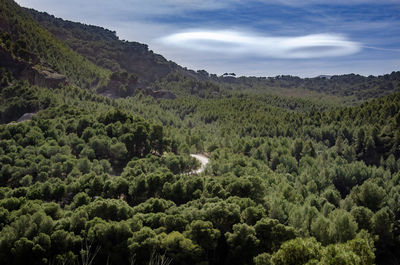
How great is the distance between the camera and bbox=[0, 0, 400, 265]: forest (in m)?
43.5

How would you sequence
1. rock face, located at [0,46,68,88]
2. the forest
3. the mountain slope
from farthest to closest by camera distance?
1. the mountain slope
2. rock face, located at [0,46,68,88]
3. the forest

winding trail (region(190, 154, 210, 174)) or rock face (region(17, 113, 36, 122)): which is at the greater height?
rock face (region(17, 113, 36, 122))

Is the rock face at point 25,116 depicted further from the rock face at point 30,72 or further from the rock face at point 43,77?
the rock face at point 43,77

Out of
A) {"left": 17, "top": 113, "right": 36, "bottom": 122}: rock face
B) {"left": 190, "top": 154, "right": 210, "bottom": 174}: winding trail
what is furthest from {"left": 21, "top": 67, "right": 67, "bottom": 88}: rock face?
{"left": 190, "top": 154, "right": 210, "bottom": 174}: winding trail

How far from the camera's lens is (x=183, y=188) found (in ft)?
203

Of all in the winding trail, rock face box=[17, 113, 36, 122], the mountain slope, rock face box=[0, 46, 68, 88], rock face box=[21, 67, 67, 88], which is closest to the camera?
the winding trail

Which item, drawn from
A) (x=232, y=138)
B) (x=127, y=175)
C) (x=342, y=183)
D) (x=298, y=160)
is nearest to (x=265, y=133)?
(x=232, y=138)

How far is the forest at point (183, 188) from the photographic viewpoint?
43469 millimetres

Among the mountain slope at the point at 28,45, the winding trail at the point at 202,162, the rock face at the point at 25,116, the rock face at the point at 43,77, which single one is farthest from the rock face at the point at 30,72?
the winding trail at the point at 202,162

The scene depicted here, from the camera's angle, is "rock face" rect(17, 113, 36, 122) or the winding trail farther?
"rock face" rect(17, 113, 36, 122)

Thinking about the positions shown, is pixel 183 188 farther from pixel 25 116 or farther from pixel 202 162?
pixel 25 116

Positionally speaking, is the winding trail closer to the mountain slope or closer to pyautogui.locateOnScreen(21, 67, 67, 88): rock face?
pyautogui.locateOnScreen(21, 67, 67, 88): rock face

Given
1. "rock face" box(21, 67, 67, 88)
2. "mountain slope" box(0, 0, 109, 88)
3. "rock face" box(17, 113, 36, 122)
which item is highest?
"mountain slope" box(0, 0, 109, 88)

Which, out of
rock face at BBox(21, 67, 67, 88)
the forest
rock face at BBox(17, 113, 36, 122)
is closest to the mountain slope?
the forest
